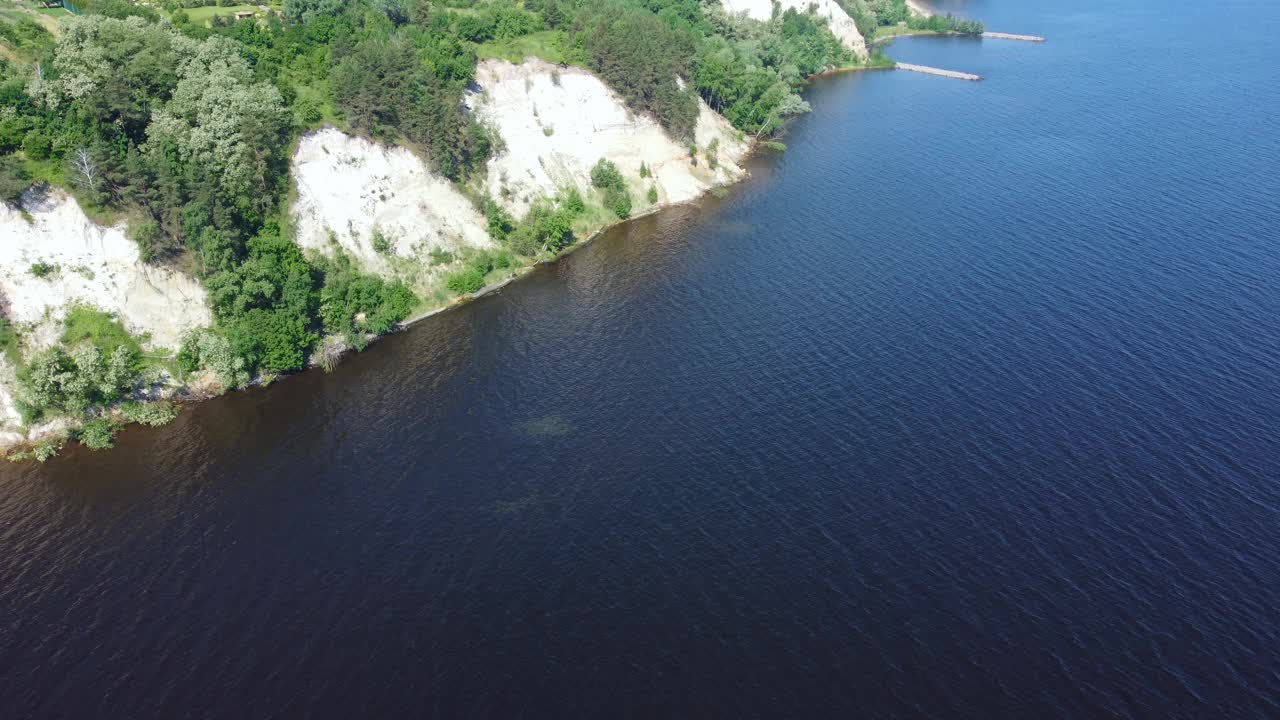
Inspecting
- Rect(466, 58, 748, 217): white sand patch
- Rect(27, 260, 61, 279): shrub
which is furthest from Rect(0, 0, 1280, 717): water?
Rect(27, 260, 61, 279): shrub

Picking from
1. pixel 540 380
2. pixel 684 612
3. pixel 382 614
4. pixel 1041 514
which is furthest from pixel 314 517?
pixel 1041 514

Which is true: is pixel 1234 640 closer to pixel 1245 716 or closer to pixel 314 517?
pixel 1245 716

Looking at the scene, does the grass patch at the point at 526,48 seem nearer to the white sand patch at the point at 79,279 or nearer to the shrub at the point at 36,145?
the shrub at the point at 36,145

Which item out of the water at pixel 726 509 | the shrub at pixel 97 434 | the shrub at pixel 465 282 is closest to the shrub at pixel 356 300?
the water at pixel 726 509

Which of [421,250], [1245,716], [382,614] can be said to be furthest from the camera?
[421,250]

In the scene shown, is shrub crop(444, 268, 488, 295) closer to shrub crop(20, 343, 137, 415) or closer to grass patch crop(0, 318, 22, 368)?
shrub crop(20, 343, 137, 415)

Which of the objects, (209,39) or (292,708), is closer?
(292,708)

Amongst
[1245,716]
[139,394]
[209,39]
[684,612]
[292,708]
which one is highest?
[209,39]
